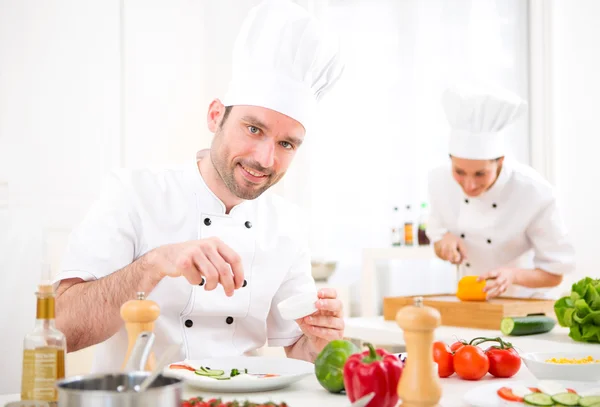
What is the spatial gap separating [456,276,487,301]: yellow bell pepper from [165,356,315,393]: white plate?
157 cm

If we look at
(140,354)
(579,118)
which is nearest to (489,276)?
(579,118)

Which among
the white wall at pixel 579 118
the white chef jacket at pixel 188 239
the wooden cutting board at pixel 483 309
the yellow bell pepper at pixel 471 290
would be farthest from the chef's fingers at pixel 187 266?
the white wall at pixel 579 118

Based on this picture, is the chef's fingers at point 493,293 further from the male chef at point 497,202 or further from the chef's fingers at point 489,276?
the male chef at point 497,202

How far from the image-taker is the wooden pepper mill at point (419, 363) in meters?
1.15

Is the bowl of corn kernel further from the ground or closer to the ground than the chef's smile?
closer to the ground

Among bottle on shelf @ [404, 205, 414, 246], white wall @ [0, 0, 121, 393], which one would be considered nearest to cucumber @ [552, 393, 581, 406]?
white wall @ [0, 0, 121, 393]

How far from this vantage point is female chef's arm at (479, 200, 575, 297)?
3465mm

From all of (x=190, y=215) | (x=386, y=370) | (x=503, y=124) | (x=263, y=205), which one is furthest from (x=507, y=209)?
(x=386, y=370)

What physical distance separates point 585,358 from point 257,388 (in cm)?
71

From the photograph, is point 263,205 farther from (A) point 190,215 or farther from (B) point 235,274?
(B) point 235,274

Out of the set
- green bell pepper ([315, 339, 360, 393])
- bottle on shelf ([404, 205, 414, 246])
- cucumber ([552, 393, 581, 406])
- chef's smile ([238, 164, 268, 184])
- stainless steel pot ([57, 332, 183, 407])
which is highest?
chef's smile ([238, 164, 268, 184])

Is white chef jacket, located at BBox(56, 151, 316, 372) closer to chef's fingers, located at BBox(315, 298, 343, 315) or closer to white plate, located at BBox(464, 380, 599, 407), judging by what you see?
chef's fingers, located at BBox(315, 298, 343, 315)

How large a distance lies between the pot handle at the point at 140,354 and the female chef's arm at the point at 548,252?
8.24 ft

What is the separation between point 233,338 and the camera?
7.04ft
